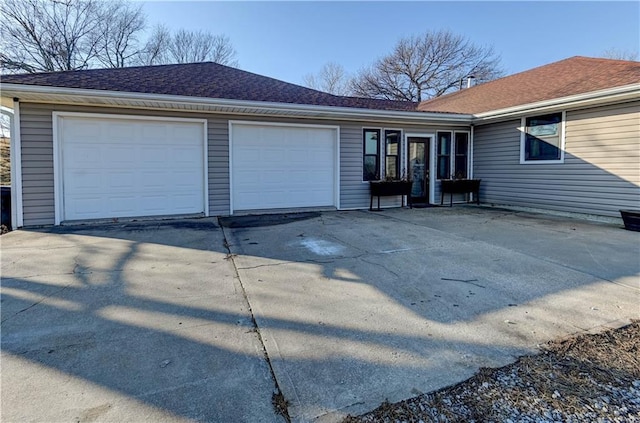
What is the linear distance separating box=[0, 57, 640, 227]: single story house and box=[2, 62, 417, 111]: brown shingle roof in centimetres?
5

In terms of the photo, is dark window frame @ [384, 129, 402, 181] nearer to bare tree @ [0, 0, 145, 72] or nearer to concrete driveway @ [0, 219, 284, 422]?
concrete driveway @ [0, 219, 284, 422]

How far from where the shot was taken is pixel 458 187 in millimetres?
10000

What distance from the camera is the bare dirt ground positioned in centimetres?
168

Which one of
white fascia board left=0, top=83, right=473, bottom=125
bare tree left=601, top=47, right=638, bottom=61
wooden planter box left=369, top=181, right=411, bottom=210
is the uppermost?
bare tree left=601, top=47, right=638, bottom=61

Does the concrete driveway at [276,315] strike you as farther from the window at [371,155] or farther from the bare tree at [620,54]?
the bare tree at [620,54]

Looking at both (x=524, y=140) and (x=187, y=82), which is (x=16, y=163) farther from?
(x=524, y=140)

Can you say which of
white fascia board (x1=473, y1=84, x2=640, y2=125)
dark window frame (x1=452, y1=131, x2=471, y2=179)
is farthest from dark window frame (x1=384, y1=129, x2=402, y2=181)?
white fascia board (x1=473, y1=84, x2=640, y2=125)

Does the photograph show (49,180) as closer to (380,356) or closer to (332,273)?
(332,273)

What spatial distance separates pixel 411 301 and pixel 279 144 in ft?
20.3

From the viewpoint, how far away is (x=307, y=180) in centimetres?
884

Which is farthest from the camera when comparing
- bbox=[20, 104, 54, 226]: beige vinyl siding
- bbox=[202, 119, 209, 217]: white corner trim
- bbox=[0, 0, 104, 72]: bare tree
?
bbox=[0, 0, 104, 72]: bare tree

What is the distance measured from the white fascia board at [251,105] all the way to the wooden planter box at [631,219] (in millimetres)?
4345

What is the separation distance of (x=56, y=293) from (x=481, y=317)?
3.93 m

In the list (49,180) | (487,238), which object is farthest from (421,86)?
(49,180)
